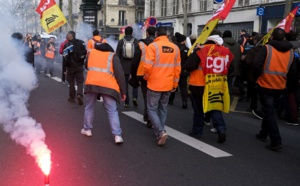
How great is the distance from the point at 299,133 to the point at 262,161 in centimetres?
219

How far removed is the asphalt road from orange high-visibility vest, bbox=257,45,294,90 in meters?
1.03

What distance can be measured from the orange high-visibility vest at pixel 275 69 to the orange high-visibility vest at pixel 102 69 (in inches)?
91.4

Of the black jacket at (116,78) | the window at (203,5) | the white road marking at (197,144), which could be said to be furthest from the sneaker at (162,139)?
the window at (203,5)

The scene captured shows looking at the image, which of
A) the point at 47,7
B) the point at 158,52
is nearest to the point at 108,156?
the point at 158,52

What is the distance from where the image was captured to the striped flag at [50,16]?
12648mm

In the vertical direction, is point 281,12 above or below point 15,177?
above

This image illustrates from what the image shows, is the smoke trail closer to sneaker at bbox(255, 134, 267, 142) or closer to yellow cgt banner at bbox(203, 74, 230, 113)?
yellow cgt banner at bbox(203, 74, 230, 113)

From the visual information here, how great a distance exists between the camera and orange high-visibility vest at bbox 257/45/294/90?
561cm

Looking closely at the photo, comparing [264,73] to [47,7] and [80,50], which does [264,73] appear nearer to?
[80,50]

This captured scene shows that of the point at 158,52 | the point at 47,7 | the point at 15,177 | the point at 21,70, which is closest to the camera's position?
the point at 15,177

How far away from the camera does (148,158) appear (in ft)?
16.6

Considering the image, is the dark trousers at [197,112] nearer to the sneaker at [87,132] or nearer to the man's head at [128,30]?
the sneaker at [87,132]

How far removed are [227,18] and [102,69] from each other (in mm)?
24634

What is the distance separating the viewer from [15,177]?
4230 mm
